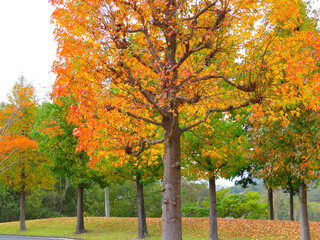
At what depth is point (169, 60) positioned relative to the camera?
8.94 meters

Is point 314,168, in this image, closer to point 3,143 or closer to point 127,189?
point 3,143

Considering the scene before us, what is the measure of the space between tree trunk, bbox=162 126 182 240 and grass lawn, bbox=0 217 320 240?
9.93 meters

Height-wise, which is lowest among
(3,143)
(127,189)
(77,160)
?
(127,189)

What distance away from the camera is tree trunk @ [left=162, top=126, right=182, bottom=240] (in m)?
7.88

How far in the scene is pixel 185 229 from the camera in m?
19.8

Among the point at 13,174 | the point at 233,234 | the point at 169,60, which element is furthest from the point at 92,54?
the point at 13,174

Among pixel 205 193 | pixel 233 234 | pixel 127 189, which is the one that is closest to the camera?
pixel 233 234

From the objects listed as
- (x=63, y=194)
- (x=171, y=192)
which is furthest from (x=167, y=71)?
(x=63, y=194)

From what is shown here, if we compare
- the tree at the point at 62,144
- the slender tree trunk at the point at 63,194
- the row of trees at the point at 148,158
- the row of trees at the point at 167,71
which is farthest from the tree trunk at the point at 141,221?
the slender tree trunk at the point at 63,194

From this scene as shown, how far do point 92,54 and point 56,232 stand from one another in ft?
59.4

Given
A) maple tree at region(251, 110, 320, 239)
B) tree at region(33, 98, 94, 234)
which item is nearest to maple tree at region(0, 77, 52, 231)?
tree at region(33, 98, 94, 234)

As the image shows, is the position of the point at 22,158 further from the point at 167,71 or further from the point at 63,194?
the point at 167,71

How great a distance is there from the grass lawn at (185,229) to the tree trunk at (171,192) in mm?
9930

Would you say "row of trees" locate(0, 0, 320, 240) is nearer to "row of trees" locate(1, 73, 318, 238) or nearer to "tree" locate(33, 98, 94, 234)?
"row of trees" locate(1, 73, 318, 238)
